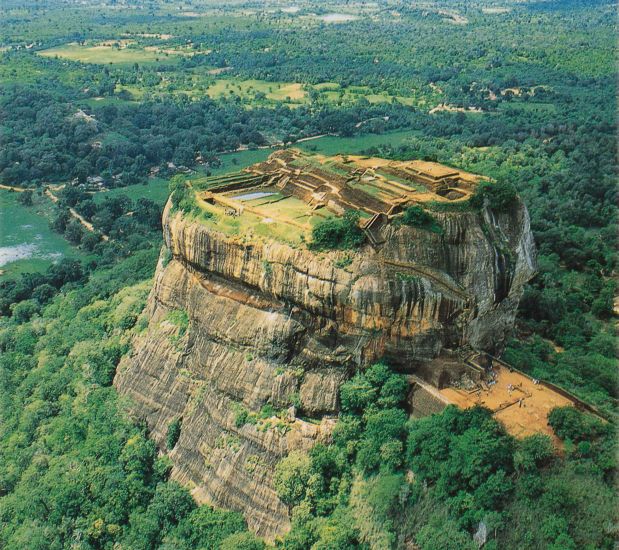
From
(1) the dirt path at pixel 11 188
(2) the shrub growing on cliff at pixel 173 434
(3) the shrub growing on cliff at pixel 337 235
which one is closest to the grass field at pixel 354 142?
(1) the dirt path at pixel 11 188

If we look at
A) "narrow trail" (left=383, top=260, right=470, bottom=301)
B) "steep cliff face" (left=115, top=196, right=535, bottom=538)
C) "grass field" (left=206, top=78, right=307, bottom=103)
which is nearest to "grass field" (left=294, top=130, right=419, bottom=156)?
"grass field" (left=206, top=78, right=307, bottom=103)

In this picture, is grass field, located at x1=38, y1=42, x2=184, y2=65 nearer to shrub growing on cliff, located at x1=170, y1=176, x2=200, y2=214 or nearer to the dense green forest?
the dense green forest

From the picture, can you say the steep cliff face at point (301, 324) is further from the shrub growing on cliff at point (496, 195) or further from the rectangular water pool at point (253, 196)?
the rectangular water pool at point (253, 196)

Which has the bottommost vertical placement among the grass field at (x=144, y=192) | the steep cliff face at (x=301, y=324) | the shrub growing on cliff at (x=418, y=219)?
the grass field at (x=144, y=192)

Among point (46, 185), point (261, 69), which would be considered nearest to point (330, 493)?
point (46, 185)

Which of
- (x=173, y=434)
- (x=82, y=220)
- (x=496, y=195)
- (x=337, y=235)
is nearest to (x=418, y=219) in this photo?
(x=337, y=235)

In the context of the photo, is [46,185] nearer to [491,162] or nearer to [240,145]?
[240,145]
